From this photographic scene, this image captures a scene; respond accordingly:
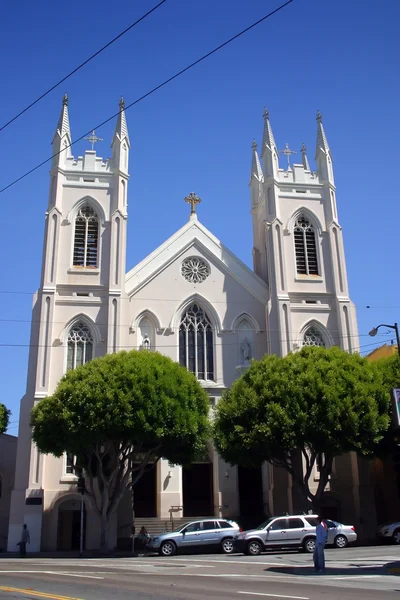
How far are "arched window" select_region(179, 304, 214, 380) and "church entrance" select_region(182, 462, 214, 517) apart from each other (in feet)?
17.4

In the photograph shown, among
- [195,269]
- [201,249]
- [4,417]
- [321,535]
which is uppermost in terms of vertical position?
[201,249]

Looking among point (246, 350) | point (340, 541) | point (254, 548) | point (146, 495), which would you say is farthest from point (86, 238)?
point (340, 541)

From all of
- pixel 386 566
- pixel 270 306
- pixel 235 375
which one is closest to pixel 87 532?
pixel 235 375

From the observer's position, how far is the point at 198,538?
81.1 ft

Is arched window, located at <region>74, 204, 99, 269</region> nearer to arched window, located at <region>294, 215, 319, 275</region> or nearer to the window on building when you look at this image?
the window on building

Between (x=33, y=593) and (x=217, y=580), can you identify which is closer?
(x=33, y=593)

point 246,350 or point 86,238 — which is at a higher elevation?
point 86,238

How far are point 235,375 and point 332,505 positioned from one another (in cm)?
902

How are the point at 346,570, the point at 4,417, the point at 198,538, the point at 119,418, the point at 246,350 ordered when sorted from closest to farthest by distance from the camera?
the point at 346,570 → the point at 198,538 → the point at 119,418 → the point at 4,417 → the point at 246,350

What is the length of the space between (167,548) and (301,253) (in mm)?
21845

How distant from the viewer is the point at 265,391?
29016 mm

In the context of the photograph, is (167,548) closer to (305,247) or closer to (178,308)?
(178,308)

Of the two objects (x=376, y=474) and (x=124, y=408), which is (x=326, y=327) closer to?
(x=376, y=474)

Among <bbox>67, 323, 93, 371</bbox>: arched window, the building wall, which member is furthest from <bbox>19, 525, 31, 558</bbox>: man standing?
<bbox>67, 323, 93, 371</bbox>: arched window
